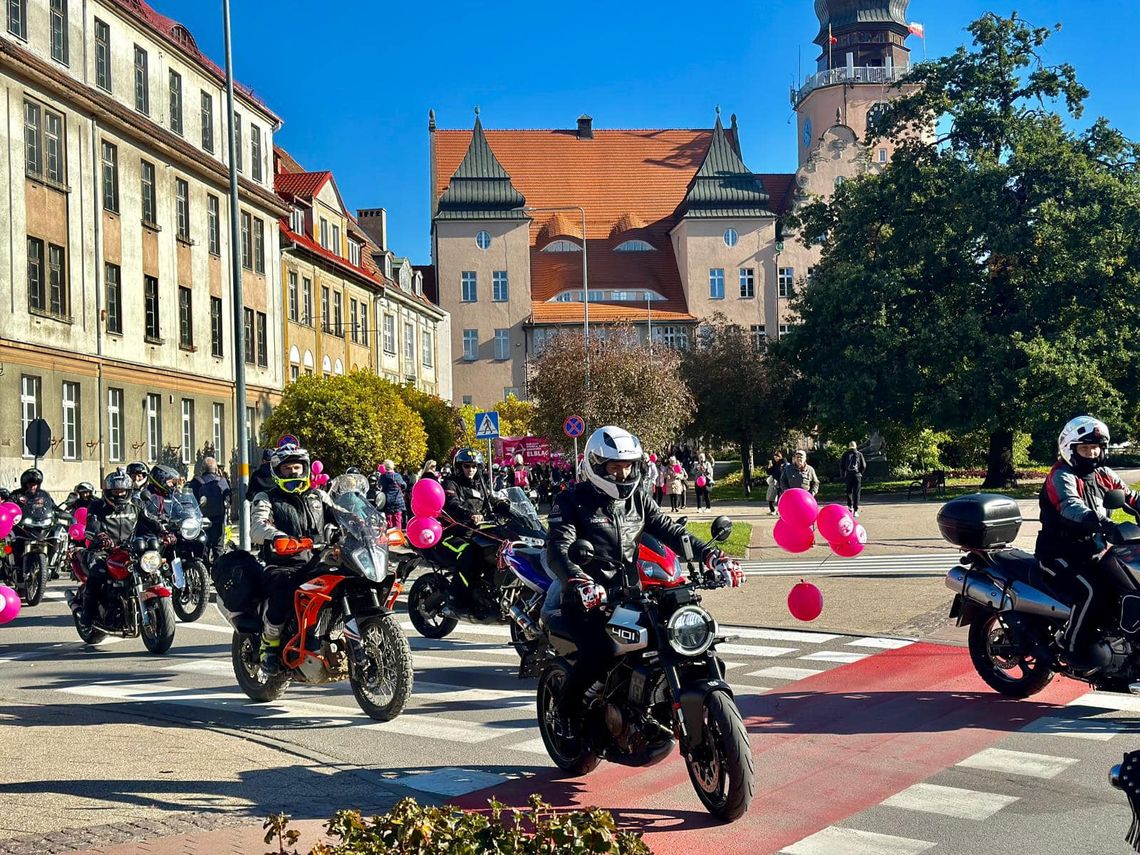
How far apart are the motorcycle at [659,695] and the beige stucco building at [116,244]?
2504 cm

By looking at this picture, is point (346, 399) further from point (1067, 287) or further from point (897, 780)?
point (897, 780)

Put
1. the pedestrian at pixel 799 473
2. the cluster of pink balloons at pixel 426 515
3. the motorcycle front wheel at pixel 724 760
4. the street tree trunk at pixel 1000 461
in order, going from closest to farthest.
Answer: the motorcycle front wheel at pixel 724 760, the cluster of pink balloons at pixel 426 515, the pedestrian at pixel 799 473, the street tree trunk at pixel 1000 461

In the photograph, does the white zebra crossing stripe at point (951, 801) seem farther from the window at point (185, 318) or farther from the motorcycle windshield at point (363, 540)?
the window at point (185, 318)

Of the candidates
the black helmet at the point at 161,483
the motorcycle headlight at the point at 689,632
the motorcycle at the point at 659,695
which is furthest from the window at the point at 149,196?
the motorcycle headlight at the point at 689,632

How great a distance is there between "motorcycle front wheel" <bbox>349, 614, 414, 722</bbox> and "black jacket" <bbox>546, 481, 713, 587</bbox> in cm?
179

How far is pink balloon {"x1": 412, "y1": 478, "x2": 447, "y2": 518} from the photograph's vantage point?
1307 centimetres

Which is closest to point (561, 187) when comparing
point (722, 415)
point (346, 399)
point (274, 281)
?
point (722, 415)

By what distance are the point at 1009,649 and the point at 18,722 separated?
660cm

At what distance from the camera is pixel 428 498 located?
13133mm

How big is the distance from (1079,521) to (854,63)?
288 ft

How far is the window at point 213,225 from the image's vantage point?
41000 mm

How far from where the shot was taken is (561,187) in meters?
97.2

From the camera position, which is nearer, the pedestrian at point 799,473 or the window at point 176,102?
the pedestrian at point 799,473

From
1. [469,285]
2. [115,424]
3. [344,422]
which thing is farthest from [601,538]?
[469,285]
